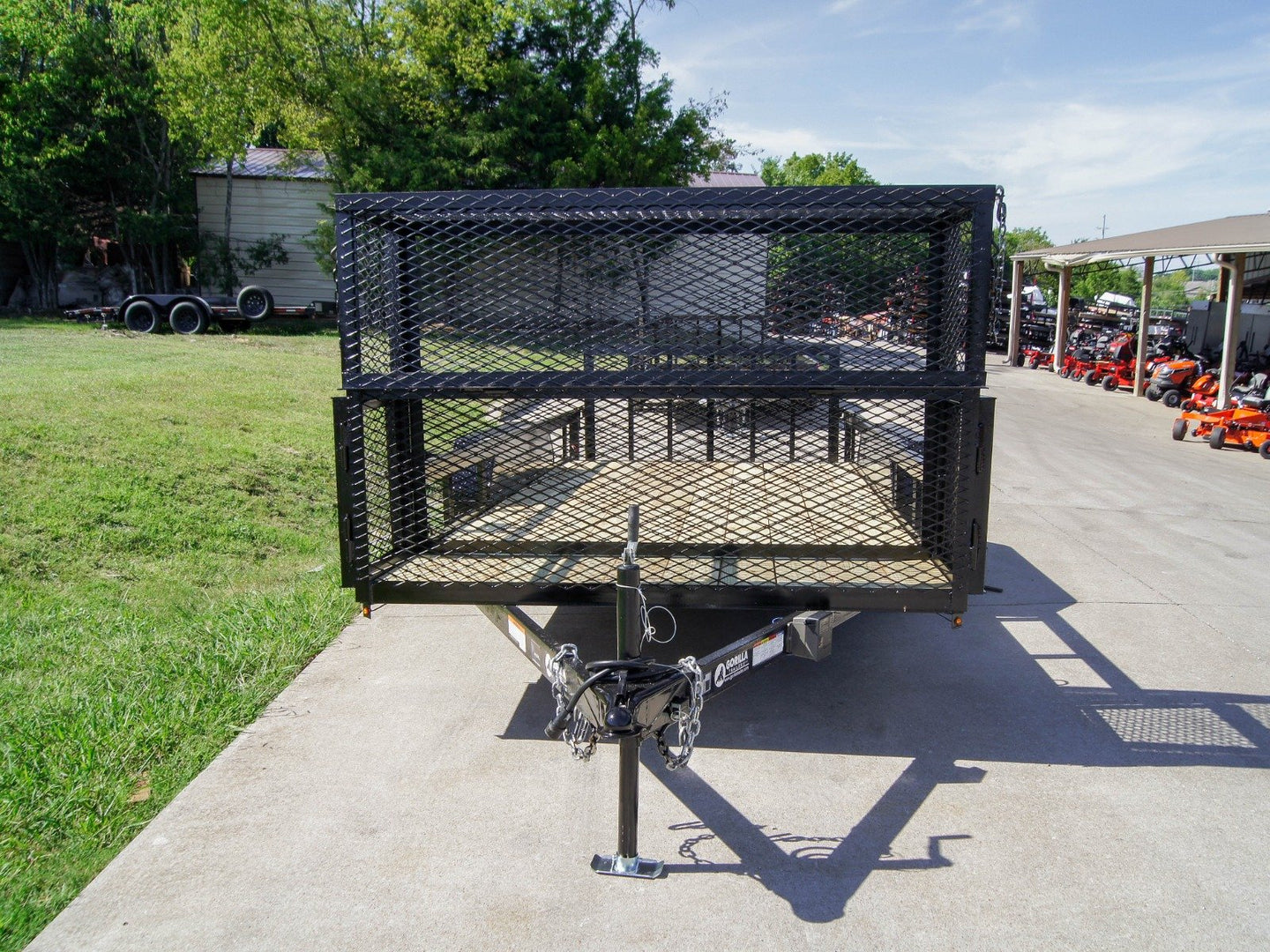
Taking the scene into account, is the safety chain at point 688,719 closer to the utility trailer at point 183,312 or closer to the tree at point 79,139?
the utility trailer at point 183,312

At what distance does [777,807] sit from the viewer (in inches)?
Answer: 136

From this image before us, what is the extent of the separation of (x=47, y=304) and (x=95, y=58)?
6135 millimetres

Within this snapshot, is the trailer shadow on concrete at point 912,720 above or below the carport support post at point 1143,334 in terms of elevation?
below

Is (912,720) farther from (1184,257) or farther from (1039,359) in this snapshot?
(1039,359)

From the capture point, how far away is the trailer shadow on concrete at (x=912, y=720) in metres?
3.19

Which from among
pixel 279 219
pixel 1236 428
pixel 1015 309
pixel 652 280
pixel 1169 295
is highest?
pixel 1169 295

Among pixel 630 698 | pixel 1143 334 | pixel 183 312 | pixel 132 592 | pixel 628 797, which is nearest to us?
pixel 630 698

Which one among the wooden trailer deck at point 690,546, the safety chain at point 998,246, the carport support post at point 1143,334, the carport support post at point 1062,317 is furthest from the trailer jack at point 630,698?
the carport support post at point 1062,317

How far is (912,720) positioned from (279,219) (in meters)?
25.9

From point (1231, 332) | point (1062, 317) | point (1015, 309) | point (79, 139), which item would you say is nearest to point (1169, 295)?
point (1015, 309)

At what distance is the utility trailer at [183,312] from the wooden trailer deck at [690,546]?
16488 millimetres

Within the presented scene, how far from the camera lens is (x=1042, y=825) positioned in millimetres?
3352

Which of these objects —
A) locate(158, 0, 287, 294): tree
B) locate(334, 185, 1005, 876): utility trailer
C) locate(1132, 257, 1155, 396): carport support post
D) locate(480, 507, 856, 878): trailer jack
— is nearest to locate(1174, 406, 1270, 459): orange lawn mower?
locate(1132, 257, 1155, 396): carport support post

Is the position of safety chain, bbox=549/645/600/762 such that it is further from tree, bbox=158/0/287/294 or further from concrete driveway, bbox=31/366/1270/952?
tree, bbox=158/0/287/294
